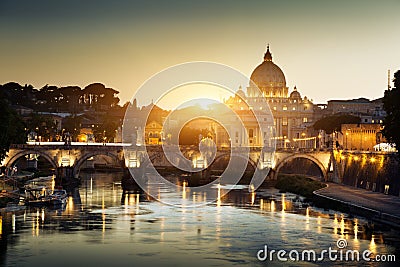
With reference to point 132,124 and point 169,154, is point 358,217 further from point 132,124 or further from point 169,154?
point 132,124

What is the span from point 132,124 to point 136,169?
80.4m

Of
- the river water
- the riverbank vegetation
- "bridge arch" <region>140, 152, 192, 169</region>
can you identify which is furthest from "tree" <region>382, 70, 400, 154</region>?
"bridge arch" <region>140, 152, 192, 169</region>

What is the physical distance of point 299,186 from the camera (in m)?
64.7

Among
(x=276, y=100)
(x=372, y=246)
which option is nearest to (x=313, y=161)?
(x=372, y=246)

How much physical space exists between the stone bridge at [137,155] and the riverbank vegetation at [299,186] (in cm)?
477

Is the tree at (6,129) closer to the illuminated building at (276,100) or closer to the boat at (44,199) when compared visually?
the boat at (44,199)

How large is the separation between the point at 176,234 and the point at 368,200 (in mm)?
15245

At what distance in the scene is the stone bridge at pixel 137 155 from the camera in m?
72.6

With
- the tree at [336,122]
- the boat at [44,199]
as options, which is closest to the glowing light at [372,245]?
the boat at [44,199]

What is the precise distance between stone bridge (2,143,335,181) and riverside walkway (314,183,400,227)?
416 inches

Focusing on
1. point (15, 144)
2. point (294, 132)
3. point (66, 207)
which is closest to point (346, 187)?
point (66, 207)

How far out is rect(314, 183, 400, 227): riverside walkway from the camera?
43.8 metres

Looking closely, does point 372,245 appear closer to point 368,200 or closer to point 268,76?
point 368,200

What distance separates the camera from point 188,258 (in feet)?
116
